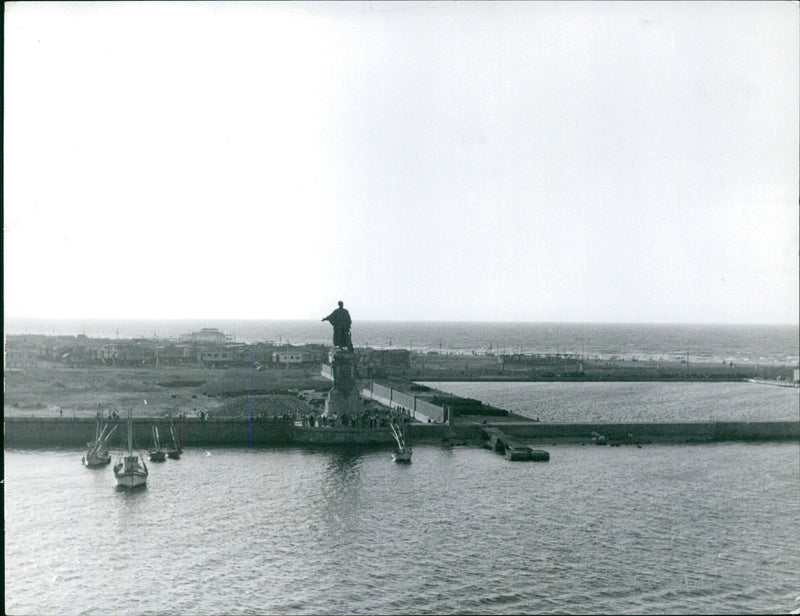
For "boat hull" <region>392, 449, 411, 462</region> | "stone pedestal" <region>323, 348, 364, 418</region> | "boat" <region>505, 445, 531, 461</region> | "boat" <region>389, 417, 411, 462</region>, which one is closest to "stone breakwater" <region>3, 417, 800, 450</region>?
"boat" <region>389, 417, 411, 462</region>

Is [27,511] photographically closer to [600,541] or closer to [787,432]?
[600,541]

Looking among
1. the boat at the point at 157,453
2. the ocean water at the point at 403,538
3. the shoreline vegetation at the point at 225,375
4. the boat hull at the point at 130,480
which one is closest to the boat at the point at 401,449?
the ocean water at the point at 403,538

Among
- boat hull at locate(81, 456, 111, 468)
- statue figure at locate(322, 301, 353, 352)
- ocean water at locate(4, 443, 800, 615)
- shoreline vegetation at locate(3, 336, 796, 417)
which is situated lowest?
ocean water at locate(4, 443, 800, 615)

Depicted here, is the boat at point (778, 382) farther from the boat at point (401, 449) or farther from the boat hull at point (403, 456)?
the boat hull at point (403, 456)

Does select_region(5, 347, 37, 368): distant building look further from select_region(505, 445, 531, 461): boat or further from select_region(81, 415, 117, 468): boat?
select_region(505, 445, 531, 461): boat

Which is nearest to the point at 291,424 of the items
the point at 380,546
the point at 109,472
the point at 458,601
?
the point at 109,472

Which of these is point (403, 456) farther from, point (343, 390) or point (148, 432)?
point (148, 432)
